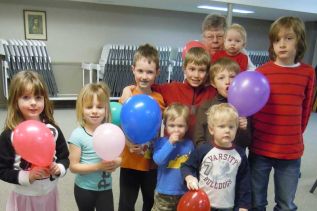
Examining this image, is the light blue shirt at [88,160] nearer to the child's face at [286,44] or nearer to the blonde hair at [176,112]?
the blonde hair at [176,112]

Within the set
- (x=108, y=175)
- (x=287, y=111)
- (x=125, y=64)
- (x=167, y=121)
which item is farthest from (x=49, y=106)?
(x=125, y=64)

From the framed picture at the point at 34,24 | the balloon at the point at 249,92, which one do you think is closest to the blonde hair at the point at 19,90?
the balloon at the point at 249,92

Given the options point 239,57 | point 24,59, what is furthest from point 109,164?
point 24,59

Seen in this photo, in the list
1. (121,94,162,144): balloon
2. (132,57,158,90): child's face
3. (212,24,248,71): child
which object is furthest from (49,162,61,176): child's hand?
(212,24,248,71): child

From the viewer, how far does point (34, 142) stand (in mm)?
1118

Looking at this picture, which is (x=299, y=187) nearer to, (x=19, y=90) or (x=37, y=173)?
(x=37, y=173)

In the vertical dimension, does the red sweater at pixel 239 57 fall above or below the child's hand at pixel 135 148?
above

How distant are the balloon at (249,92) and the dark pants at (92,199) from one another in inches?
31.0

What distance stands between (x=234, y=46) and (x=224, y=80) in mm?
537

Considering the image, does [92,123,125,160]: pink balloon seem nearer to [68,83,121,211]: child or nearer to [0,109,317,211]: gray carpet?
[68,83,121,211]: child

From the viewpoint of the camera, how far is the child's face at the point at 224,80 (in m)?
1.51

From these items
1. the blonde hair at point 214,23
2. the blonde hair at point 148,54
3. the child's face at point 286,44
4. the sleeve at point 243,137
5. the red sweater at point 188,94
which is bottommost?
the sleeve at point 243,137

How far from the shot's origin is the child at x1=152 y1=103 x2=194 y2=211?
1413 millimetres

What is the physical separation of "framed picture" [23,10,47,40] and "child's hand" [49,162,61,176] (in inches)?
175
